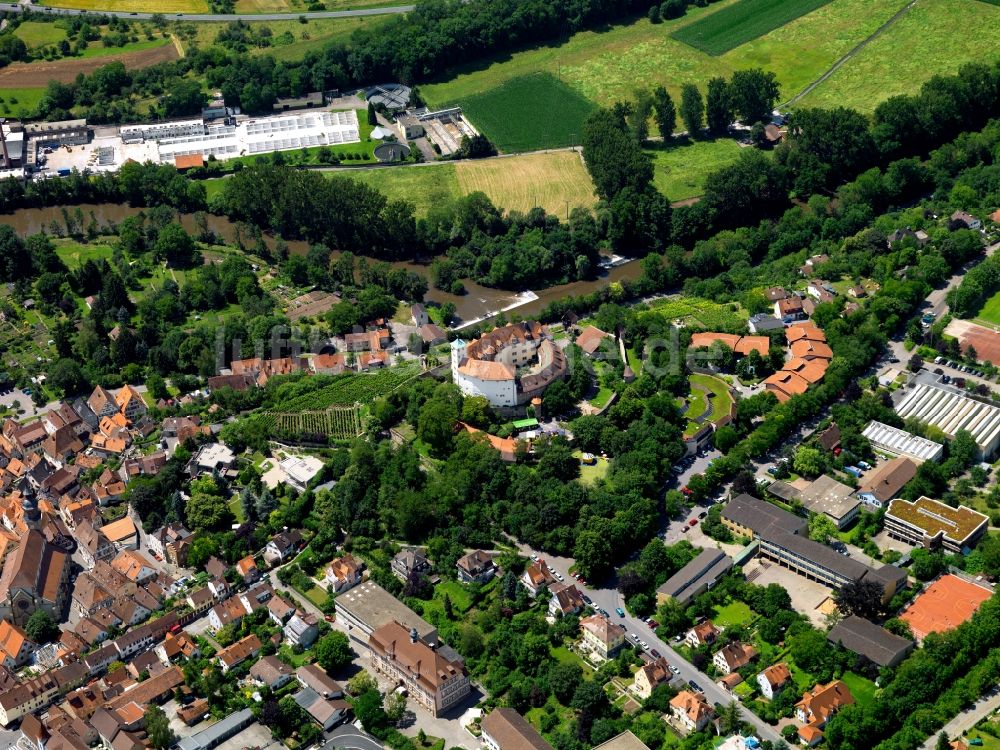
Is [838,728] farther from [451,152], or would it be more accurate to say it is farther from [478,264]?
[451,152]

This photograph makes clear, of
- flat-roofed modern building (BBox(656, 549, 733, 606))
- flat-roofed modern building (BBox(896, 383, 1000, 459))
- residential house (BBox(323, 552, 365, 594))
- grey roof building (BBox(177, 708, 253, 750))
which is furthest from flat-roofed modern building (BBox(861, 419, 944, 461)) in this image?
grey roof building (BBox(177, 708, 253, 750))

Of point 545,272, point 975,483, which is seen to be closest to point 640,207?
point 545,272

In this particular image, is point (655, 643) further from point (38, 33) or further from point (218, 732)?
point (38, 33)

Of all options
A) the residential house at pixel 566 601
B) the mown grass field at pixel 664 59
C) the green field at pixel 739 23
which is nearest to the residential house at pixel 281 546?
the residential house at pixel 566 601

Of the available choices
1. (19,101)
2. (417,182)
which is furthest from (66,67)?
(417,182)

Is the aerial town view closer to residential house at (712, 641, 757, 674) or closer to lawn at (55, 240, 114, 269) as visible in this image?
lawn at (55, 240, 114, 269)

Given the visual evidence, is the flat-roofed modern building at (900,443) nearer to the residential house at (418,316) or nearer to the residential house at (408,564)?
the residential house at (408,564)

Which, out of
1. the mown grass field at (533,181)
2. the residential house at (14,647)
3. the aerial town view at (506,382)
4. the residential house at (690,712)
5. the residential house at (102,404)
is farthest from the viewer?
the mown grass field at (533,181)
